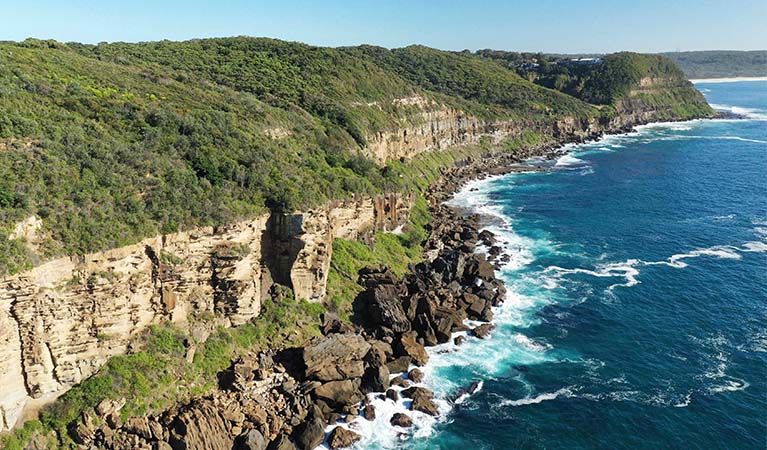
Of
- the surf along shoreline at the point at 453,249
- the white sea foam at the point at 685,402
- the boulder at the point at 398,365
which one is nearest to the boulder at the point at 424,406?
the surf along shoreline at the point at 453,249

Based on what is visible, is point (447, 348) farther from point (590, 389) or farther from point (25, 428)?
point (25, 428)

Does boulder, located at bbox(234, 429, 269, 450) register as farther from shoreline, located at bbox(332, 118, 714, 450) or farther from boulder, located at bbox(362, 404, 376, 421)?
boulder, located at bbox(362, 404, 376, 421)

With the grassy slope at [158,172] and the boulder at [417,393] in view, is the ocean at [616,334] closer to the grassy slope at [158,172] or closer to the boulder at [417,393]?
the boulder at [417,393]

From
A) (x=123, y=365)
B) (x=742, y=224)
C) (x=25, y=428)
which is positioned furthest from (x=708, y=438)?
(x=742, y=224)

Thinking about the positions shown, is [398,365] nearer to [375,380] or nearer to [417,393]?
[375,380]

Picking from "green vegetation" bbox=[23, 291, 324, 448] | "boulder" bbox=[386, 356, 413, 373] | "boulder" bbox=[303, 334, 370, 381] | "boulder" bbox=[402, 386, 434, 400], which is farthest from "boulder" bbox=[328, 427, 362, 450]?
"green vegetation" bbox=[23, 291, 324, 448]

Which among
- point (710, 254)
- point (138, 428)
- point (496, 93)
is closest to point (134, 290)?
point (138, 428)
